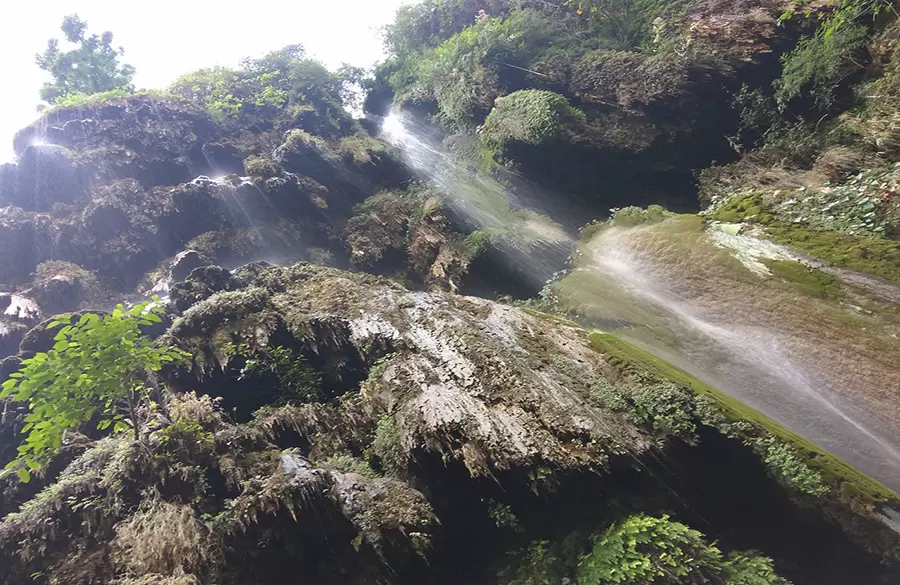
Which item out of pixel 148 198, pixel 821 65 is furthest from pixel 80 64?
pixel 821 65

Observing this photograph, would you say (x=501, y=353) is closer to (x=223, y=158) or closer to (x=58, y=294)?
(x=58, y=294)

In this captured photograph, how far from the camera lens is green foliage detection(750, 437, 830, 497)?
5316 mm

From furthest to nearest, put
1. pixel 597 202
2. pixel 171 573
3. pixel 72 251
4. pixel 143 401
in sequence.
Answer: pixel 72 251
pixel 597 202
pixel 143 401
pixel 171 573

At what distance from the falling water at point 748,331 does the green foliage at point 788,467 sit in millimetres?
891

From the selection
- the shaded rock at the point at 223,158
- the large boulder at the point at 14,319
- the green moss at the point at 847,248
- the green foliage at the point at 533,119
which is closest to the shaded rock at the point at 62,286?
the large boulder at the point at 14,319

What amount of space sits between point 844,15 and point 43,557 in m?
16.0

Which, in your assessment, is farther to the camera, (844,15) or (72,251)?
(72,251)

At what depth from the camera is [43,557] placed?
5754mm

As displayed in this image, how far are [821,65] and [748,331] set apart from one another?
684cm

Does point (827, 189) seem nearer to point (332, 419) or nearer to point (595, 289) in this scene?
point (595, 289)

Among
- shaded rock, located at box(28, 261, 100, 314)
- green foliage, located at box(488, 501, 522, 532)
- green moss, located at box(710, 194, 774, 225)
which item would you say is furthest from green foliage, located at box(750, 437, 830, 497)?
shaded rock, located at box(28, 261, 100, 314)

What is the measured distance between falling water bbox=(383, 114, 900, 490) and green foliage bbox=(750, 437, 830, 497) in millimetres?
891

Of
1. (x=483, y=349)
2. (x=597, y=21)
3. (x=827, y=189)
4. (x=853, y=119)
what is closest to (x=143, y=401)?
(x=483, y=349)

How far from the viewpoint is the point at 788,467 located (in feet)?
18.0
